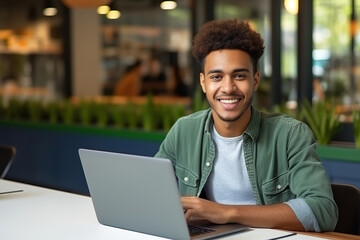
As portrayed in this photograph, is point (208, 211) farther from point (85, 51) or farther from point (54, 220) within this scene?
point (85, 51)

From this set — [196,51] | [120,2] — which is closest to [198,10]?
[120,2]

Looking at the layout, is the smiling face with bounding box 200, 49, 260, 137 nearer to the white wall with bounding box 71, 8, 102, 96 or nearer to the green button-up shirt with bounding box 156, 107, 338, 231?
the green button-up shirt with bounding box 156, 107, 338, 231

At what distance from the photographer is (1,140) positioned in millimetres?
7488

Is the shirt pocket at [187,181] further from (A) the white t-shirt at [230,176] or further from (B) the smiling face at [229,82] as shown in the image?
(B) the smiling face at [229,82]

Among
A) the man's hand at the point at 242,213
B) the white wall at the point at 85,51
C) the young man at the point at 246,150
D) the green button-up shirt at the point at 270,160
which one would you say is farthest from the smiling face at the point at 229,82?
the white wall at the point at 85,51

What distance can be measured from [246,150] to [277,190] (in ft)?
0.56

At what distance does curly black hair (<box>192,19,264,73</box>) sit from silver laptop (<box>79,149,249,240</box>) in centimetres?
59

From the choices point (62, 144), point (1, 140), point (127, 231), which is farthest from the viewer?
point (1, 140)

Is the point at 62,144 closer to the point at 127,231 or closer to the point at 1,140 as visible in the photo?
the point at 1,140

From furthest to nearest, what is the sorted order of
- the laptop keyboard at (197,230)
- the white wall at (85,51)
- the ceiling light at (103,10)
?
the ceiling light at (103,10) → the white wall at (85,51) → the laptop keyboard at (197,230)

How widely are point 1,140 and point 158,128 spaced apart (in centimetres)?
223

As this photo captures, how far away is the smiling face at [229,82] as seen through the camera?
2406mm

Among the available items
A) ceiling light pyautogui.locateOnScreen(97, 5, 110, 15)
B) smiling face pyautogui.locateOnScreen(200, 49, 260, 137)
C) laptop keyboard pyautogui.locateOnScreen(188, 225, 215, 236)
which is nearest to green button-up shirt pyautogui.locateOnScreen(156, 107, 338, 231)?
smiling face pyautogui.locateOnScreen(200, 49, 260, 137)

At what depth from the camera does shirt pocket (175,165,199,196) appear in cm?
254
